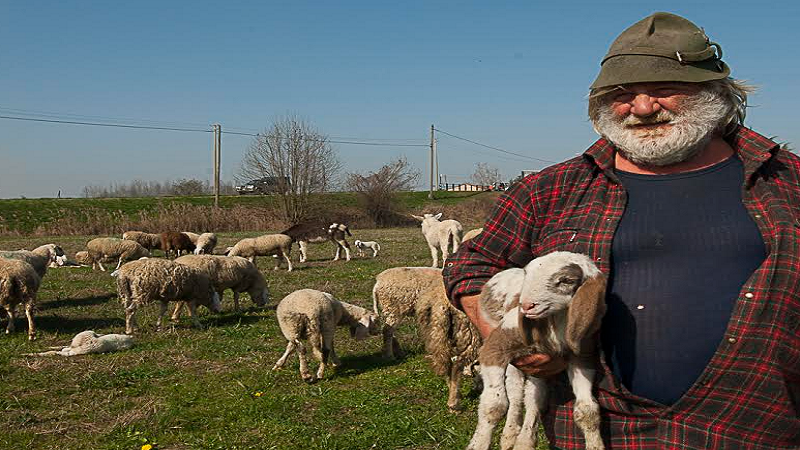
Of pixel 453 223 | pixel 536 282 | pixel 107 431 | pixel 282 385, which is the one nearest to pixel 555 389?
pixel 536 282

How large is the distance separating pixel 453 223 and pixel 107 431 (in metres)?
13.4

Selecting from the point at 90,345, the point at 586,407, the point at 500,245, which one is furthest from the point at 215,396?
the point at 586,407

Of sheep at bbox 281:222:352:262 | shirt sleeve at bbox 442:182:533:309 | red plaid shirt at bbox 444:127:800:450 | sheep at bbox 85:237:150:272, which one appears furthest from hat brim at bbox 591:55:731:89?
sheep at bbox 281:222:352:262

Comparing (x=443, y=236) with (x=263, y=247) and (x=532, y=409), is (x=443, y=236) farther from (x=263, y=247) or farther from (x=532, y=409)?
(x=532, y=409)

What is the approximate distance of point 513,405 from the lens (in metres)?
2.73

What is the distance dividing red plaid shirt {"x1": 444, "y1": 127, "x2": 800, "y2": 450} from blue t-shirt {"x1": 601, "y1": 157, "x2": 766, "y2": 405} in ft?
0.15

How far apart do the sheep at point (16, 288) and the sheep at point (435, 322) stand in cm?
538

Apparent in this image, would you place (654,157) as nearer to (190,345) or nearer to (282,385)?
(282,385)

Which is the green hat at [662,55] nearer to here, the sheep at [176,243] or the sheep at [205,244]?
the sheep at [205,244]

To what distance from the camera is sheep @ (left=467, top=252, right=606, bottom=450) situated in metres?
2.28

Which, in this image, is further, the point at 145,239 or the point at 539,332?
the point at 145,239

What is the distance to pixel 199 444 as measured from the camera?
610 cm

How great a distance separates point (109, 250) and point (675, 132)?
61.6ft

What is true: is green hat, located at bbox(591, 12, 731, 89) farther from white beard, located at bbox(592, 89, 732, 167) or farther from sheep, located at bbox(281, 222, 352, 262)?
sheep, located at bbox(281, 222, 352, 262)
